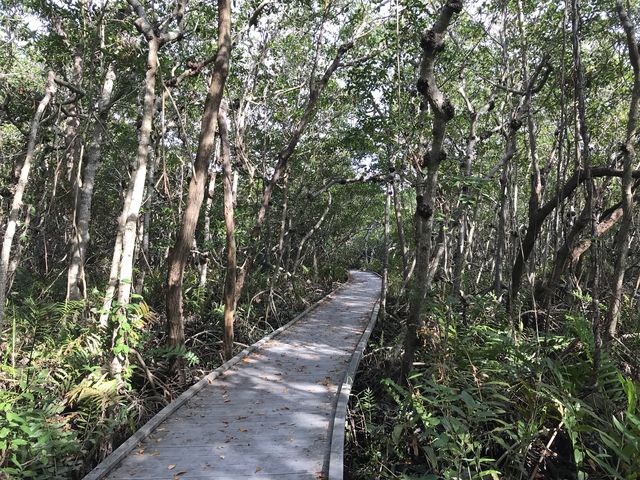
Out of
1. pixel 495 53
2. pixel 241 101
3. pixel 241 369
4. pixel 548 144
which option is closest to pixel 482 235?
pixel 548 144

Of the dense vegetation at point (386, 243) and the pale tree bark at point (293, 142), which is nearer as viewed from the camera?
the dense vegetation at point (386, 243)

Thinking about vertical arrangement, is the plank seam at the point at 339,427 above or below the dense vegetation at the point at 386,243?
below

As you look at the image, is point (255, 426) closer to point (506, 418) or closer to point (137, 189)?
point (506, 418)

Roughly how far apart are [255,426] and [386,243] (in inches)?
288

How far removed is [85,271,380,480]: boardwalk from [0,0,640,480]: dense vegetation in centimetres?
50

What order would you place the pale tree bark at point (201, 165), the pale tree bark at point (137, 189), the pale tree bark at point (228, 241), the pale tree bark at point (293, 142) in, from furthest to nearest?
1. the pale tree bark at point (293, 142)
2. the pale tree bark at point (228, 241)
3. the pale tree bark at point (201, 165)
4. the pale tree bark at point (137, 189)

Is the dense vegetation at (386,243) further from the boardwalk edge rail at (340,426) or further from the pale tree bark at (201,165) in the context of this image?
the boardwalk edge rail at (340,426)

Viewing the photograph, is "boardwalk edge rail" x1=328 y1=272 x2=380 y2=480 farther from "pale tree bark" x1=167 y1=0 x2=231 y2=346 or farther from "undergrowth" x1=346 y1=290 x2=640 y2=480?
"pale tree bark" x1=167 y1=0 x2=231 y2=346

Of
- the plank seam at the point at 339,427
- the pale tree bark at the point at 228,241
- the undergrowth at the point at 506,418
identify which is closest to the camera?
the undergrowth at the point at 506,418

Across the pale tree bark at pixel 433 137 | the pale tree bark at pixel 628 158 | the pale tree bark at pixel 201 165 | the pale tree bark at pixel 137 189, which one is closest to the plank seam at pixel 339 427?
the pale tree bark at pixel 433 137

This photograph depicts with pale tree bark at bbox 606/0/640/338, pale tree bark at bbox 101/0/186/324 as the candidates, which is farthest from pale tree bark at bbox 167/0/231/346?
pale tree bark at bbox 606/0/640/338

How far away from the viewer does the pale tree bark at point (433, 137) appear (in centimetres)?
458

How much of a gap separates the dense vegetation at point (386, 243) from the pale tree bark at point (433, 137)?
0.08ft

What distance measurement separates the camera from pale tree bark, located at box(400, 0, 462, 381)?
4.58 metres
